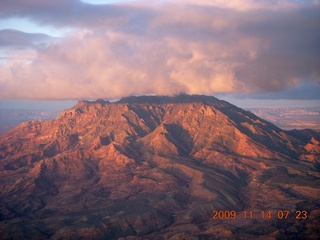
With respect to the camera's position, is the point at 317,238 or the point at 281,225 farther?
the point at 281,225

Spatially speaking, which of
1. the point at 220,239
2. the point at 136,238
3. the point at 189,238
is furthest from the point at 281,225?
the point at 136,238

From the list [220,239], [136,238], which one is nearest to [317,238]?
[220,239]

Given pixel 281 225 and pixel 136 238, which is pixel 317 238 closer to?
pixel 281 225

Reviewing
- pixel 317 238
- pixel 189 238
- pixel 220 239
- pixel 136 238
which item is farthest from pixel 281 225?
pixel 136 238

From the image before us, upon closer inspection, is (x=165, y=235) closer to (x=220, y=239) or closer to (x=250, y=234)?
(x=220, y=239)

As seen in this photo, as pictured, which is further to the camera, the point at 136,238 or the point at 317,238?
the point at 136,238

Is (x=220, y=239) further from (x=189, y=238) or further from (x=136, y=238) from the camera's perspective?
(x=136, y=238)

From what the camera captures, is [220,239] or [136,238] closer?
[220,239]
